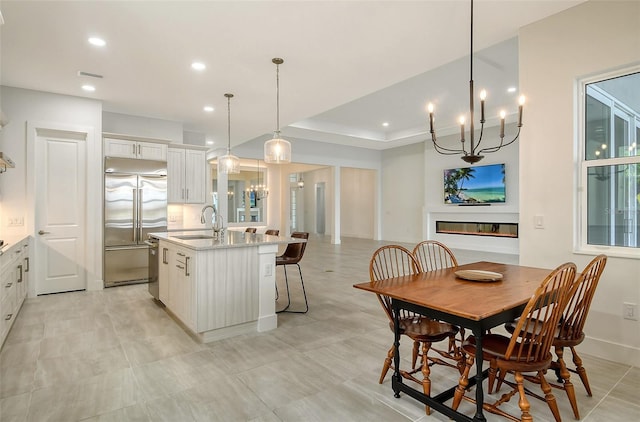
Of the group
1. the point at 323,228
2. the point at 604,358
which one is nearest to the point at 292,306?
the point at 604,358

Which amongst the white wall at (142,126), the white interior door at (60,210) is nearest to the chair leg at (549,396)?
the white interior door at (60,210)

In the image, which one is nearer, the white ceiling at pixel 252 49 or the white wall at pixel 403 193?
the white ceiling at pixel 252 49

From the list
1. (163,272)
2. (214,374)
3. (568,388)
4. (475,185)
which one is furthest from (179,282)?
(475,185)

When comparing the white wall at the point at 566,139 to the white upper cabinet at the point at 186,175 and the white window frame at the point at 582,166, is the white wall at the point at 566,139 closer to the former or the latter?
the white window frame at the point at 582,166

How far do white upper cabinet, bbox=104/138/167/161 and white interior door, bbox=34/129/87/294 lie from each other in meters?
0.34

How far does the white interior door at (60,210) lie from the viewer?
4703mm

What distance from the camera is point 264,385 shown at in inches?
92.3

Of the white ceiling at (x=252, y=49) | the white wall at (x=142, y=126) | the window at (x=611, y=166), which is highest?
the white ceiling at (x=252, y=49)

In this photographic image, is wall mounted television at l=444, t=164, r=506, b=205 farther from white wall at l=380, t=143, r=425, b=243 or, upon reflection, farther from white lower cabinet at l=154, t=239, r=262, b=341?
white lower cabinet at l=154, t=239, r=262, b=341

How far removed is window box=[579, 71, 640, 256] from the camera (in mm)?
2646

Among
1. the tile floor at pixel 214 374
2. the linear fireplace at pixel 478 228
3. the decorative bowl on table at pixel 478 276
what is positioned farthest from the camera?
the linear fireplace at pixel 478 228

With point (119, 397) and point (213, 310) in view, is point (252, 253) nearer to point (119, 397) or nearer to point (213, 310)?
point (213, 310)

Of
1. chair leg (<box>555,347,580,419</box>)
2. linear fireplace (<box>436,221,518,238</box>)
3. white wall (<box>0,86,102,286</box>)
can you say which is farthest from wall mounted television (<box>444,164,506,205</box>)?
white wall (<box>0,86,102,286</box>)

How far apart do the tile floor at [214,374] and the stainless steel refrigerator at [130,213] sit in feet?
4.34
